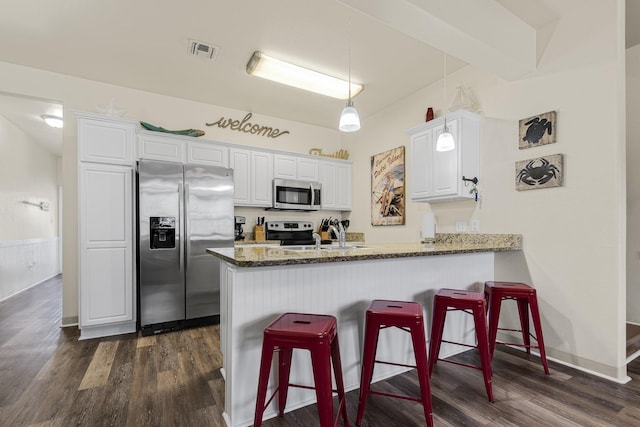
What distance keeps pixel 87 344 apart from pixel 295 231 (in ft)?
8.67

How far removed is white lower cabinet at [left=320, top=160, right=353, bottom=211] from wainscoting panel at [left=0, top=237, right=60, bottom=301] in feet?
15.6

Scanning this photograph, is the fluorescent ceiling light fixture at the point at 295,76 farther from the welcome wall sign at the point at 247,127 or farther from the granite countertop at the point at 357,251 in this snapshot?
the granite countertop at the point at 357,251

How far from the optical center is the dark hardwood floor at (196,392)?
1.71m

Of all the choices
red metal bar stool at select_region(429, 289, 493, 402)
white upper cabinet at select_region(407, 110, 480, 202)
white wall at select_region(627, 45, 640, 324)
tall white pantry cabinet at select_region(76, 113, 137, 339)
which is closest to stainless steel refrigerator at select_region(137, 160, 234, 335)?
tall white pantry cabinet at select_region(76, 113, 137, 339)

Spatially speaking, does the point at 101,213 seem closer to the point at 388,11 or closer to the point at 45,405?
the point at 45,405

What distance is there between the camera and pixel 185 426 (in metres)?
1.64

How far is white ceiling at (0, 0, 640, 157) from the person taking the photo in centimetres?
228

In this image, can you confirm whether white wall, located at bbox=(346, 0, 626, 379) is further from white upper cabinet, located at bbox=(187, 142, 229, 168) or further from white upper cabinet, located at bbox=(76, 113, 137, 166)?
white upper cabinet, located at bbox=(76, 113, 137, 166)

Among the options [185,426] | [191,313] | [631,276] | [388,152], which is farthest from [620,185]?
[191,313]

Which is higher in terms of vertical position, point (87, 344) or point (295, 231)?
point (295, 231)

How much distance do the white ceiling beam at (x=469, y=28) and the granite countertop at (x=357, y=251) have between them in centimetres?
149

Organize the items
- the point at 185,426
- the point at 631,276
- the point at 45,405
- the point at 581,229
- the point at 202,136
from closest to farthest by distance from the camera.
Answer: the point at 185,426 < the point at 45,405 < the point at 581,229 < the point at 631,276 < the point at 202,136

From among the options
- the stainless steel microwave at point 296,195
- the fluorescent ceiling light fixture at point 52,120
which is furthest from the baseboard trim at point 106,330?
the fluorescent ceiling light fixture at point 52,120

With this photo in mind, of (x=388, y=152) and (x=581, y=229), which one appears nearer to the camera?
(x=581, y=229)
